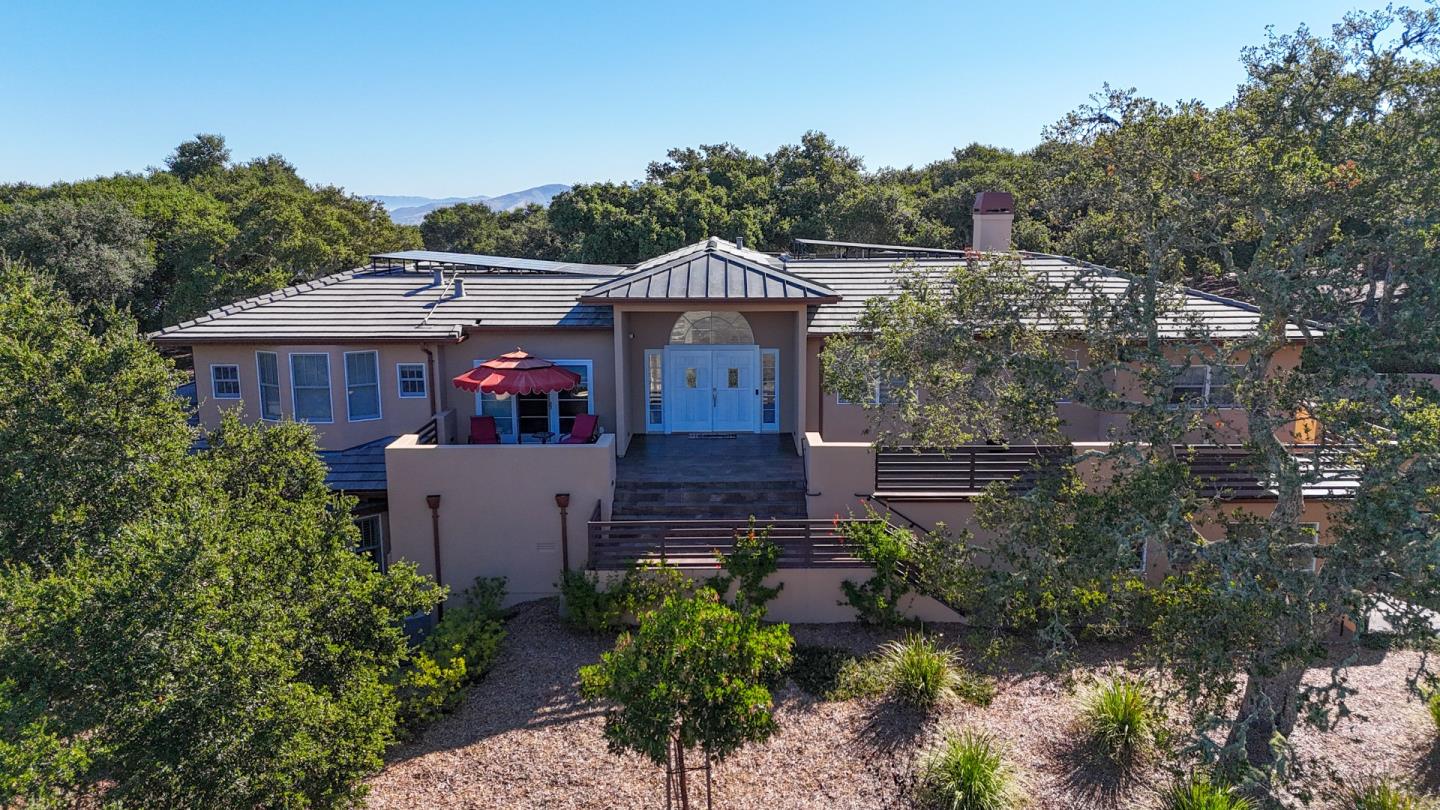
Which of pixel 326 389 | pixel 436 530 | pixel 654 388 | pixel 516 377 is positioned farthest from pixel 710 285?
pixel 326 389

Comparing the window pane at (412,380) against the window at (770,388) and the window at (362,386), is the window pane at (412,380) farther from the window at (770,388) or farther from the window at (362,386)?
the window at (770,388)

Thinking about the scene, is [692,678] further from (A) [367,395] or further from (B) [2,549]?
(A) [367,395]

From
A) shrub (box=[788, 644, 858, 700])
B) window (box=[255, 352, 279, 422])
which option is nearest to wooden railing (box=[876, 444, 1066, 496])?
shrub (box=[788, 644, 858, 700])

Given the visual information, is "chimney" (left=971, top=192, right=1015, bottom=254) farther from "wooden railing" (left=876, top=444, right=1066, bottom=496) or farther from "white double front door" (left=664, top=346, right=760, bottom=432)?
"wooden railing" (left=876, top=444, right=1066, bottom=496)

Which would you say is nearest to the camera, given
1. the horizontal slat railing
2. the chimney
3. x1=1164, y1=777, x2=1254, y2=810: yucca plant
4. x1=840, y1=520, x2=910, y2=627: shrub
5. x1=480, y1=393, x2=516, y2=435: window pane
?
x1=1164, y1=777, x2=1254, y2=810: yucca plant

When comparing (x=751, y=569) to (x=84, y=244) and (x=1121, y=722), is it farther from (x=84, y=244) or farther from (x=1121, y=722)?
(x=84, y=244)
